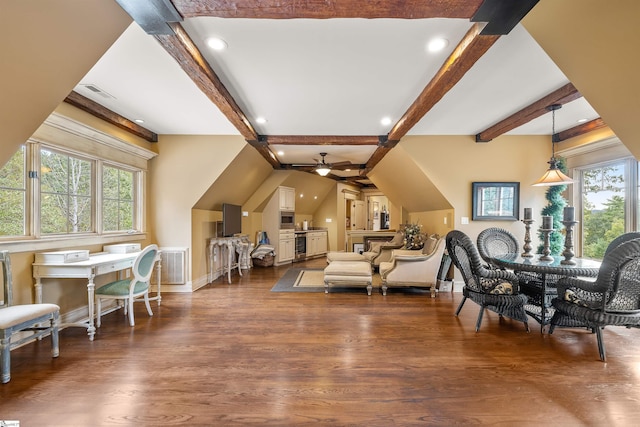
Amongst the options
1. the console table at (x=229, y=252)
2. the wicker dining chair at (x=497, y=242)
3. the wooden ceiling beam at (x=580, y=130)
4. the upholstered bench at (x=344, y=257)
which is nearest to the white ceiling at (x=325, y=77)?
the wooden ceiling beam at (x=580, y=130)

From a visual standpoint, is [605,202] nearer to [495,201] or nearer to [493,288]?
[495,201]

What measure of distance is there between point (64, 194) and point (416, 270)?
4854 millimetres

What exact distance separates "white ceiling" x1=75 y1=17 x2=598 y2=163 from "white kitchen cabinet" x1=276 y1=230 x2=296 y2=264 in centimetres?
375

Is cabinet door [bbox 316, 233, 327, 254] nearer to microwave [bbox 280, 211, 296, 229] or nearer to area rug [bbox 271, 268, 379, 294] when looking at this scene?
microwave [bbox 280, 211, 296, 229]

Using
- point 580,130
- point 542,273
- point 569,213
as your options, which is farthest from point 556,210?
point 542,273

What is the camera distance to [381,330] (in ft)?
10.2

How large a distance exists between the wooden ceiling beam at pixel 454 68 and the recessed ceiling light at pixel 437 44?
12 cm

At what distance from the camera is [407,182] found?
18.6ft

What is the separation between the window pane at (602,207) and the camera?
12.4ft

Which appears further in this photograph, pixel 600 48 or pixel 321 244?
pixel 321 244

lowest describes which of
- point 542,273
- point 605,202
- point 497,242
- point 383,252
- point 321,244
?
point 321,244

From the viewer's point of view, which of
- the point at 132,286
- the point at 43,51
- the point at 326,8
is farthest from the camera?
the point at 132,286

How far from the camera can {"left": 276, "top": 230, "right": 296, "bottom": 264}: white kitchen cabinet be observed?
7461 mm

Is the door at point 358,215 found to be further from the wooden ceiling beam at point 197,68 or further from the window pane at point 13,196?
the window pane at point 13,196
